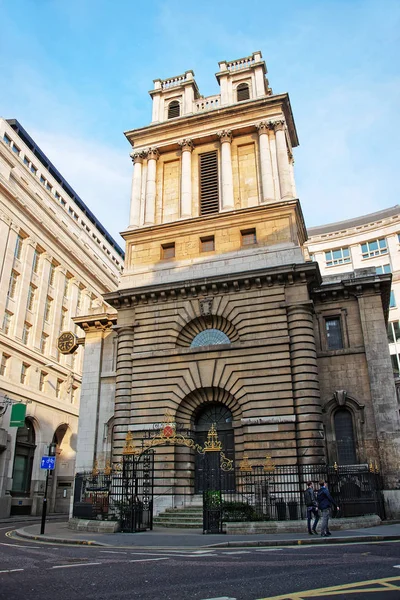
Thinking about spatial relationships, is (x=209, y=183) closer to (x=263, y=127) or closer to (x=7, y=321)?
(x=263, y=127)

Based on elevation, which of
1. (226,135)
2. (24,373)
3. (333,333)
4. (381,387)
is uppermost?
(226,135)

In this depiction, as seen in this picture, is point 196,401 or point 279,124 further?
point 279,124

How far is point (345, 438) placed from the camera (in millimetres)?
26641

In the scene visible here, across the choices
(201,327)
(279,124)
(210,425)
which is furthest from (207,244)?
(210,425)

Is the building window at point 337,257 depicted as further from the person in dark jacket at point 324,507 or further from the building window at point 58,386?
the person in dark jacket at point 324,507

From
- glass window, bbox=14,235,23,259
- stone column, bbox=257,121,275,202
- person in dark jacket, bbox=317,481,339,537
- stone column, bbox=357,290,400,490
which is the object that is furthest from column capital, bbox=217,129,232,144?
person in dark jacket, bbox=317,481,339,537

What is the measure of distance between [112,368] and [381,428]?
16959 millimetres

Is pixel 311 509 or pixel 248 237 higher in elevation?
pixel 248 237

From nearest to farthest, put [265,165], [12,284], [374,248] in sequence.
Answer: [265,165]
[12,284]
[374,248]

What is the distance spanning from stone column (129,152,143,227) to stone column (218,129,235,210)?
6204mm

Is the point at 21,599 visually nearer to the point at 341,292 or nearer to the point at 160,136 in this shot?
the point at 341,292

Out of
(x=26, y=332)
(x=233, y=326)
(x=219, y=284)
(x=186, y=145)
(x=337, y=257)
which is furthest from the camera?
(x=337, y=257)

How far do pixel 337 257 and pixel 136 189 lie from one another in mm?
33525

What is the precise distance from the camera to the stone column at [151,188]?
3384 centimetres
